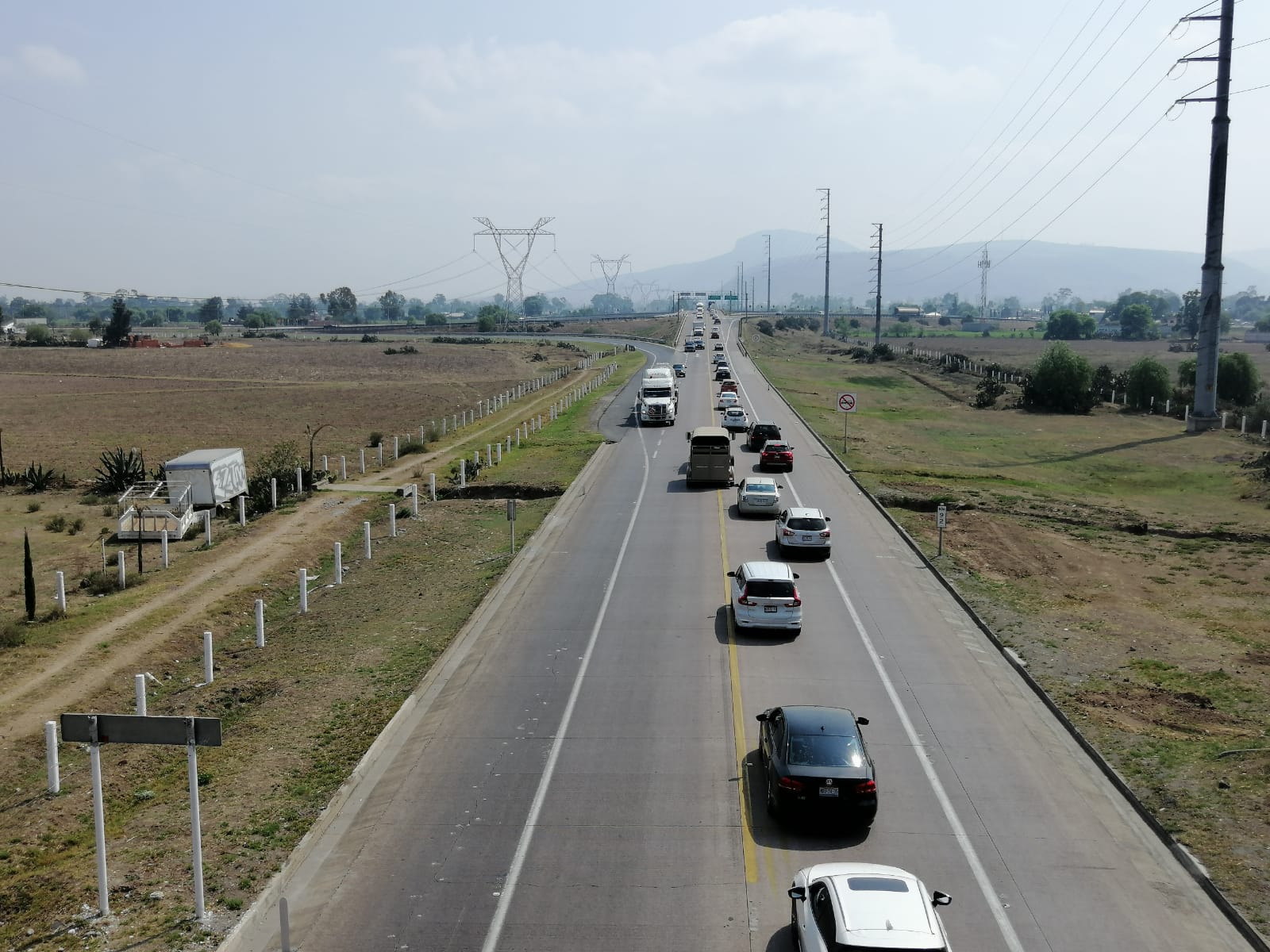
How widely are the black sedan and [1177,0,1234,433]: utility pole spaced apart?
55.9 metres

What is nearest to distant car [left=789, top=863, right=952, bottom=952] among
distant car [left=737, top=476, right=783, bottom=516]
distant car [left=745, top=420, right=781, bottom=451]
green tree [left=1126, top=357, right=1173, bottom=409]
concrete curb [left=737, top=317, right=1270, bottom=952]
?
concrete curb [left=737, top=317, right=1270, bottom=952]

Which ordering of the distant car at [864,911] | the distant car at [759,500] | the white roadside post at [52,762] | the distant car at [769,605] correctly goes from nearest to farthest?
1. the distant car at [864,911]
2. the white roadside post at [52,762]
3. the distant car at [769,605]
4. the distant car at [759,500]

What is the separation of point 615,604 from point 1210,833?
13.8 m

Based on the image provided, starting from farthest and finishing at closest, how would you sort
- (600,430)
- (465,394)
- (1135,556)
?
(465,394) < (600,430) < (1135,556)

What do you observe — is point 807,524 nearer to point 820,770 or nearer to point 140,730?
point 820,770

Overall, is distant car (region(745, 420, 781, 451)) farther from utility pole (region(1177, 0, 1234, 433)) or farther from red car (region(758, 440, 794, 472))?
utility pole (region(1177, 0, 1234, 433))

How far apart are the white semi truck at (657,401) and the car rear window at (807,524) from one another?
30.5 m

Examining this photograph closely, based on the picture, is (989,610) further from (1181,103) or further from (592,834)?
(1181,103)

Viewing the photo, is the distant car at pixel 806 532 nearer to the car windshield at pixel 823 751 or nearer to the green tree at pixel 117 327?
the car windshield at pixel 823 751

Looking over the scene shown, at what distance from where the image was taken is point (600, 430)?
193 ft

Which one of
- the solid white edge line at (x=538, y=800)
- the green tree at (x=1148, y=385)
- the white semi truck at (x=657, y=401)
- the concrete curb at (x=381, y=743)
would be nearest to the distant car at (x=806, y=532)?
the solid white edge line at (x=538, y=800)

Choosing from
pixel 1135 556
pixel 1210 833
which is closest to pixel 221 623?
pixel 1210 833

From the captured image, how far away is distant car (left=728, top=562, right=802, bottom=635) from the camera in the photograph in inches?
899

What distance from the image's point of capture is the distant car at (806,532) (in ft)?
98.8
